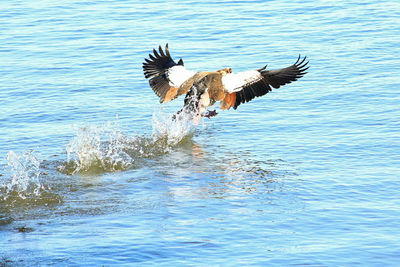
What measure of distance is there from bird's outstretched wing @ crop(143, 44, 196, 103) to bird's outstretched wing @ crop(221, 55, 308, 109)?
2.75ft

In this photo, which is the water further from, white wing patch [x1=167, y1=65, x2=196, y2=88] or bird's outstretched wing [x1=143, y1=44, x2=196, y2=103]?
white wing patch [x1=167, y1=65, x2=196, y2=88]

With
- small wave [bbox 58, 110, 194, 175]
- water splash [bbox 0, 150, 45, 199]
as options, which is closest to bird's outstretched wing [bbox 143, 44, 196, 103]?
small wave [bbox 58, 110, 194, 175]

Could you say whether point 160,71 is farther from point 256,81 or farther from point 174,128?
point 256,81

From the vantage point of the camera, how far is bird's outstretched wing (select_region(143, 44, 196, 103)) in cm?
1263

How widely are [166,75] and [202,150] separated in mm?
1718

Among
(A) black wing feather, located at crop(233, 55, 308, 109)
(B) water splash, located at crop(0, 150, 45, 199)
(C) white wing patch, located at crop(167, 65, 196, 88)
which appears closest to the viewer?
(B) water splash, located at crop(0, 150, 45, 199)

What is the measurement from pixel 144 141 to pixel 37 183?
2.57m

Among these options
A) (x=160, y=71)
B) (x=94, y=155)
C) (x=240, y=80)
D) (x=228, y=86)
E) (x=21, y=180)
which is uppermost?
(x=160, y=71)

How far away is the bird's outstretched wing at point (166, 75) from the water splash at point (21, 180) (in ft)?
9.77

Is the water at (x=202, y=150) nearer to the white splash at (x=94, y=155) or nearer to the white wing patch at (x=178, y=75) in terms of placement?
the white splash at (x=94, y=155)

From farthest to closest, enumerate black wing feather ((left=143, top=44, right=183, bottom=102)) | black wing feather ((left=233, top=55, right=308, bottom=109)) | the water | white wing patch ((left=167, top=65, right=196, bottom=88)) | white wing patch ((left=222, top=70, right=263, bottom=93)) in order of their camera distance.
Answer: black wing feather ((left=143, top=44, right=183, bottom=102)) < white wing patch ((left=167, top=65, right=196, bottom=88)) < white wing patch ((left=222, top=70, right=263, bottom=93)) < black wing feather ((left=233, top=55, right=308, bottom=109)) < the water

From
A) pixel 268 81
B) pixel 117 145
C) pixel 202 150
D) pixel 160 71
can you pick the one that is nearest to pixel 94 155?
pixel 117 145

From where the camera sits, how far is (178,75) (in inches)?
500

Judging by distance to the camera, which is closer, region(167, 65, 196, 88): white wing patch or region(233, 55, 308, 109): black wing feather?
region(233, 55, 308, 109): black wing feather
